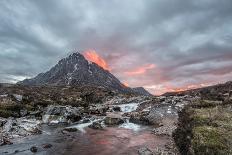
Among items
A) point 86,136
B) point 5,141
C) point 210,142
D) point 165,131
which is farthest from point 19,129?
point 210,142

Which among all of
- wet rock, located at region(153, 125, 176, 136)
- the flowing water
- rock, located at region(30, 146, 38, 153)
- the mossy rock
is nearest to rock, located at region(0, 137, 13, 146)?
the flowing water

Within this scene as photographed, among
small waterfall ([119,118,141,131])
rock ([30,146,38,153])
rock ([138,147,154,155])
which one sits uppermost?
small waterfall ([119,118,141,131])

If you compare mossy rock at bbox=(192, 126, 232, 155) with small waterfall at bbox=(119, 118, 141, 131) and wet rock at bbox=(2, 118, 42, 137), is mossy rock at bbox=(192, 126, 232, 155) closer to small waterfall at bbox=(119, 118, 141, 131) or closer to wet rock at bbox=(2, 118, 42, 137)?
small waterfall at bbox=(119, 118, 141, 131)

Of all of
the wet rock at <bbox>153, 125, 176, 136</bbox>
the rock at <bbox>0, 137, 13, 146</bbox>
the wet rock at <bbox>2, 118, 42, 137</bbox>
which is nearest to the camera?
the rock at <bbox>0, 137, 13, 146</bbox>

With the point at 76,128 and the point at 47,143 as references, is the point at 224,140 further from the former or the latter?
the point at 76,128

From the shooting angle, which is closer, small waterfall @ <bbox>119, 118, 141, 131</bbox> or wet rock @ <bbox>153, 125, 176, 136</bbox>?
wet rock @ <bbox>153, 125, 176, 136</bbox>

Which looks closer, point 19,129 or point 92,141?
point 92,141

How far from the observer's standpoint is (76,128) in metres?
62.2

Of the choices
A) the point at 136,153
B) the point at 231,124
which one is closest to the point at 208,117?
the point at 231,124

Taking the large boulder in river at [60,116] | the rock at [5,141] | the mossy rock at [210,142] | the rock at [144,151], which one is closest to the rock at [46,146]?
the rock at [5,141]

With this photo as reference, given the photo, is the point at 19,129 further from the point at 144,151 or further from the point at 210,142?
the point at 210,142

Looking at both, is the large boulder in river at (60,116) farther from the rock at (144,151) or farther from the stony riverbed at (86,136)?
the rock at (144,151)

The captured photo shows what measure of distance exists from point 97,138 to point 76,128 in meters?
11.6

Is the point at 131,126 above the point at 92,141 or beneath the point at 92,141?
above
